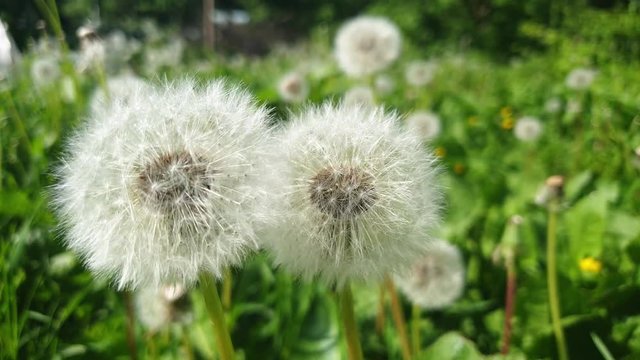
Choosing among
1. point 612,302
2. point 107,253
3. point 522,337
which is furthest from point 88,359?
point 612,302

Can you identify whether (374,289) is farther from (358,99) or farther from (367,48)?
(367,48)

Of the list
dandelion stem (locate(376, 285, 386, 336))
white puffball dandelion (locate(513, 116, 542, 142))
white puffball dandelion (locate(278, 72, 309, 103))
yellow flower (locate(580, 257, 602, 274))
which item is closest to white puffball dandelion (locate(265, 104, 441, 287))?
dandelion stem (locate(376, 285, 386, 336))

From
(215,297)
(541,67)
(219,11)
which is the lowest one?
(219,11)

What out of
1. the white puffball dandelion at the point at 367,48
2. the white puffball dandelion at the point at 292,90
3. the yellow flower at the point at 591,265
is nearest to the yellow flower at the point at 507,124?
the white puffball dandelion at the point at 367,48

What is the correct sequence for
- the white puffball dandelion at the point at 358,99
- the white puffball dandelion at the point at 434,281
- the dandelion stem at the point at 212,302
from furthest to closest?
the white puffball dandelion at the point at 434,281 < the white puffball dandelion at the point at 358,99 < the dandelion stem at the point at 212,302

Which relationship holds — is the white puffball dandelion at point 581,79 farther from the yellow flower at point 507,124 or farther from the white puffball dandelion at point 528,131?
the white puffball dandelion at point 528,131

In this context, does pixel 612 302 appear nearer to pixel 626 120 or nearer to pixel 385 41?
pixel 626 120
